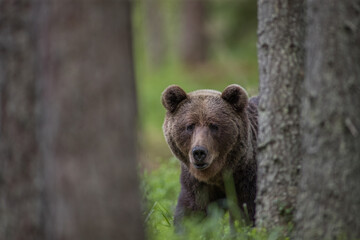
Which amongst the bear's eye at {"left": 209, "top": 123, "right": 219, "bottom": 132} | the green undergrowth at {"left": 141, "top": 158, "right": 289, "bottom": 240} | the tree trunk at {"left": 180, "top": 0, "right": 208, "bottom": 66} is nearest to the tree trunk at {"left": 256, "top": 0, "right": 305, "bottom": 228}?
the green undergrowth at {"left": 141, "top": 158, "right": 289, "bottom": 240}

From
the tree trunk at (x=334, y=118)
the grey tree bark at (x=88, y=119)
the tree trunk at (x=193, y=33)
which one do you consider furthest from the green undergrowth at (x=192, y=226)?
the tree trunk at (x=193, y=33)

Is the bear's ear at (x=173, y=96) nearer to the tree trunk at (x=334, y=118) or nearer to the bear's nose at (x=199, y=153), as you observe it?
the bear's nose at (x=199, y=153)

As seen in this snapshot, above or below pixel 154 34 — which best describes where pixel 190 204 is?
below

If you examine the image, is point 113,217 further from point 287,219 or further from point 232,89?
point 232,89

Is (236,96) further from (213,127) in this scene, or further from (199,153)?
(199,153)

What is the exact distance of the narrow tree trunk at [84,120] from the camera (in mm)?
3199

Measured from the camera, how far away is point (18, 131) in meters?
4.12

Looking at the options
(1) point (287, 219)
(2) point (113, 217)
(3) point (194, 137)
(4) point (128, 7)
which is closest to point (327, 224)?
(1) point (287, 219)

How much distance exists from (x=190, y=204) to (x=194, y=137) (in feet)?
2.56

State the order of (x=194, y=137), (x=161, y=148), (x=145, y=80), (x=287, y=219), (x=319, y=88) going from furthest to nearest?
(x=145, y=80) → (x=161, y=148) → (x=194, y=137) → (x=287, y=219) → (x=319, y=88)

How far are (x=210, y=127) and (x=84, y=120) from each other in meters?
3.39

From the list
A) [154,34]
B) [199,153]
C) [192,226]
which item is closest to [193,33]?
[154,34]

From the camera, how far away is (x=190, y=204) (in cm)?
646

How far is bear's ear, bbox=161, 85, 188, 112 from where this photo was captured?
262 inches
